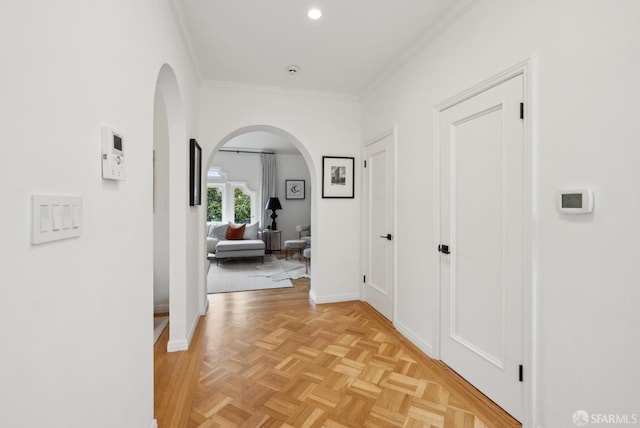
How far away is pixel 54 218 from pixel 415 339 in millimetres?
2683

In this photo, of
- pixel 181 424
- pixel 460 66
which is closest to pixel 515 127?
pixel 460 66

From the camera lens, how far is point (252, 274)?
5.35 metres

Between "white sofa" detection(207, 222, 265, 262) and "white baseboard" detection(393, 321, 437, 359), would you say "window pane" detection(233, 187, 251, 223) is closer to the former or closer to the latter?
"white sofa" detection(207, 222, 265, 262)

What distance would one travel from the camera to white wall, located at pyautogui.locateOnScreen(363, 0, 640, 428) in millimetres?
1206

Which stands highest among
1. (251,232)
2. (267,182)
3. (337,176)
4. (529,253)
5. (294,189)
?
(267,182)

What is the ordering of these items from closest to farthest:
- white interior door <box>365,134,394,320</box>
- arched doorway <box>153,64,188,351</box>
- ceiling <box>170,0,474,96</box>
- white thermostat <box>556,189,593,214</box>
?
white thermostat <box>556,189,593,214</box>, ceiling <box>170,0,474,96</box>, arched doorway <box>153,64,188,351</box>, white interior door <box>365,134,394,320</box>

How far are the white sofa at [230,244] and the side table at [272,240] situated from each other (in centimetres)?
42

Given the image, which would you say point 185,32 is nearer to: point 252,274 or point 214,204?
point 252,274

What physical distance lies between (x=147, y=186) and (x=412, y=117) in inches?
89.1

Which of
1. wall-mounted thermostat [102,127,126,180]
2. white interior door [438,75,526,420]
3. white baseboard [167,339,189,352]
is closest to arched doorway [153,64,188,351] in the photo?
white baseboard [167,339,189,352]

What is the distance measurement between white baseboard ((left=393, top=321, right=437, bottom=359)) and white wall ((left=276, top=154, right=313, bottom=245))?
540 cm

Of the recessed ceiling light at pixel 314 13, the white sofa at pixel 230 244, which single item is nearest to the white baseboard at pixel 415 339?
the recessed ceiling light at pixel 314 13

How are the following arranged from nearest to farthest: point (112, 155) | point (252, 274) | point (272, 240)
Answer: point (112, 155) → point (252, 274) → point (272, 240)

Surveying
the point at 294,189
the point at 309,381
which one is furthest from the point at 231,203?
the point at 309,381
